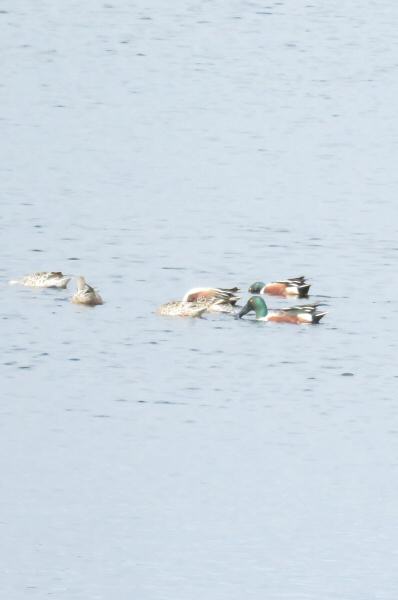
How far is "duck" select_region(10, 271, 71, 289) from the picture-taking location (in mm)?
23000

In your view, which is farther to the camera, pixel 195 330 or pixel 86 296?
pixel 86 296

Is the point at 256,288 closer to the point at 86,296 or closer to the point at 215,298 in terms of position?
the point at 215,298

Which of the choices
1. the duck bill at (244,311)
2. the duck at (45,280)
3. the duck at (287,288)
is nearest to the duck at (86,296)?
the duck at (45,280)

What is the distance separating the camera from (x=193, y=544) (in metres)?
14.1

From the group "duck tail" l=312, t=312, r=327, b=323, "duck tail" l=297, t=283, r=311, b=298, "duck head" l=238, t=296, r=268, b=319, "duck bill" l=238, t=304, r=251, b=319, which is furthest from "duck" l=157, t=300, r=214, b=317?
"duck tail" l=297, t=283, r=311, b=298

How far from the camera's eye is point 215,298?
2270 centimetres

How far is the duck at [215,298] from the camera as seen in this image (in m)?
22.5

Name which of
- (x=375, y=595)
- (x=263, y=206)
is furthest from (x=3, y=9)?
(x=375, y=595)

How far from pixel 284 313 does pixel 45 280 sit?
2533 millimetres

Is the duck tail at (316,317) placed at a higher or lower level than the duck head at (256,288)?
lower

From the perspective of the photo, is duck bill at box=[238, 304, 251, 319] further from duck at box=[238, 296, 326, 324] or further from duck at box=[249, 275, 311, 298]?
duck at box=[249, 275, 311, 298]

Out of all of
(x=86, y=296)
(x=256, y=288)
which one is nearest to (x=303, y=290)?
(x=256, y=288)

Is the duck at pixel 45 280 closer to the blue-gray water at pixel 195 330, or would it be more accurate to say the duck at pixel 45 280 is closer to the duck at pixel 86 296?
the blue-gray water at pixel 195 330

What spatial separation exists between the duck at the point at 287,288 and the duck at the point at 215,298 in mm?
499
